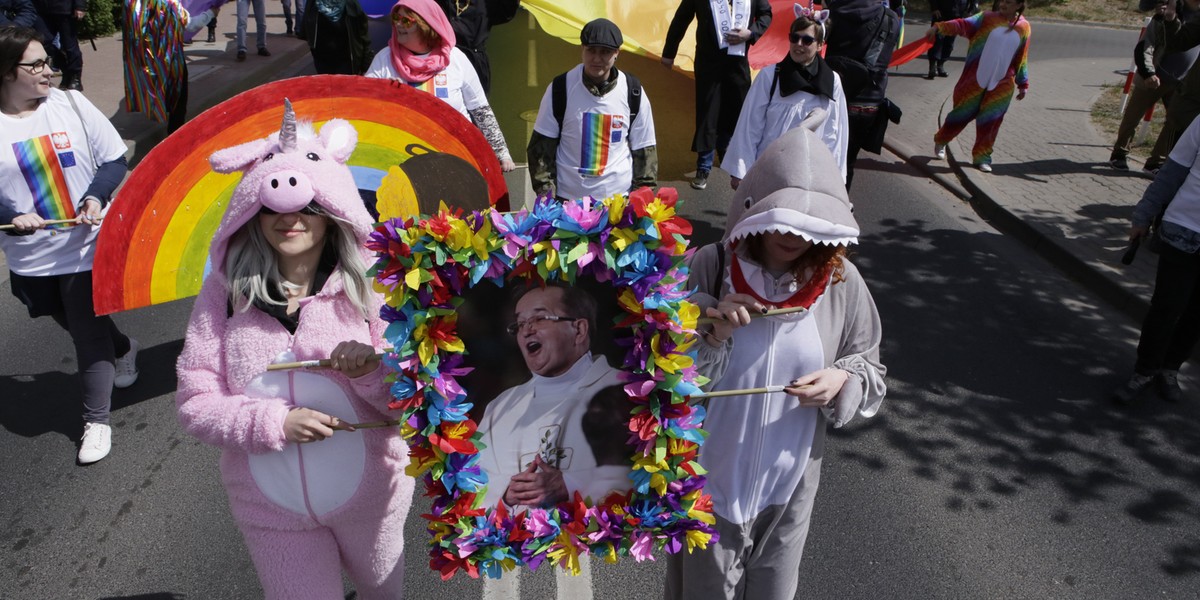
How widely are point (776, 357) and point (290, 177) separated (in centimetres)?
144

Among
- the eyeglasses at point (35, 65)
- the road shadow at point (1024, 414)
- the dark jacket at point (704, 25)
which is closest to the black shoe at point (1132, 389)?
the road shadow at point (1024, 414)

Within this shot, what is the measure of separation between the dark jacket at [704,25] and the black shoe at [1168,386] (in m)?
4.50

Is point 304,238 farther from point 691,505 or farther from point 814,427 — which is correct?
point 814,427

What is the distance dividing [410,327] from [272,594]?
1.03 m

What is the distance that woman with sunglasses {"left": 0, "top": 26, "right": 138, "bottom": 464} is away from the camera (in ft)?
12.4

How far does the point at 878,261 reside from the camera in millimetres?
7113

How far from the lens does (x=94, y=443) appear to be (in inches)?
175

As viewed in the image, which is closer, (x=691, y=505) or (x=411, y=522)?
(x=691, y=505)

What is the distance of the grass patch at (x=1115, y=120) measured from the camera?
10.5 metres

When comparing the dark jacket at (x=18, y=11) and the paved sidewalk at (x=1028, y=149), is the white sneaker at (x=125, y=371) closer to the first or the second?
the paved sidewalk at (x=1028, y=149)

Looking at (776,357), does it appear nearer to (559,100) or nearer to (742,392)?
(742,392)

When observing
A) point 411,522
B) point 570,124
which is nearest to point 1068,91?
point 570,124

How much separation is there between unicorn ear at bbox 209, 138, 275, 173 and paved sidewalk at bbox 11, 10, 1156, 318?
6.35 m

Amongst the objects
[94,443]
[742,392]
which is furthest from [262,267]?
[94,443]
